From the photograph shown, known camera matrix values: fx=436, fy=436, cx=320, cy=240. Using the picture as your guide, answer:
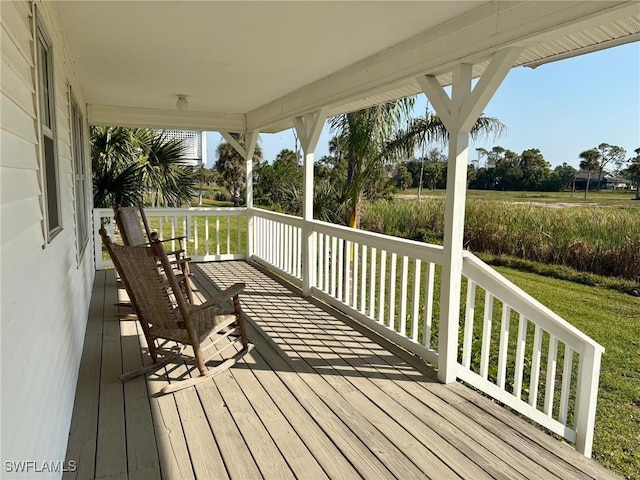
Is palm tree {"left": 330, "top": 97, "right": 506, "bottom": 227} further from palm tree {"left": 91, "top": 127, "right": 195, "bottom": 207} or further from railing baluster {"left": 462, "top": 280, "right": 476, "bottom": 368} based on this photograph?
railing baluster {"left": 462, "top": 280, "right": 476, "bottom": 368}

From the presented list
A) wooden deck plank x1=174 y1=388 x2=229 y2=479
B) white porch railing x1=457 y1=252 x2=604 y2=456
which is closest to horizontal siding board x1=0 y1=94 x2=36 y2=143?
wooden deck plank x1=174 y1=388 x2=229 y2=479

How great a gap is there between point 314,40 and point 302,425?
8.40ft

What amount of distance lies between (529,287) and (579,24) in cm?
656

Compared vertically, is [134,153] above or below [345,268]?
above

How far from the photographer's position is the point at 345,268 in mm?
4559

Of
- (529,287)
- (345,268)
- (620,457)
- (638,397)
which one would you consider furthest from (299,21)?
(529,287)

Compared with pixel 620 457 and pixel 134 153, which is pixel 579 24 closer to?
pixel 620 457

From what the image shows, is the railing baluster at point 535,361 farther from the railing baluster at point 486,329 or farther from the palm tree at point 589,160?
the palm tree at point 589,160

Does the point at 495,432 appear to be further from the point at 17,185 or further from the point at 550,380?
the point at 17,185

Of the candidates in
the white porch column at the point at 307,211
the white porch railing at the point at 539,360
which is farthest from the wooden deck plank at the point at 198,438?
the white porch column at the point at 307,211

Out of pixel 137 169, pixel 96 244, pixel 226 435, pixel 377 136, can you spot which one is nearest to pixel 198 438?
pixel 226 435

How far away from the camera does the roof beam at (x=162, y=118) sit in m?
6.28

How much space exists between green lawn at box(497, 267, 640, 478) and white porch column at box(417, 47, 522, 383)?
1.53 meters

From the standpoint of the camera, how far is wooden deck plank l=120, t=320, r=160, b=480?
80.4 inches
